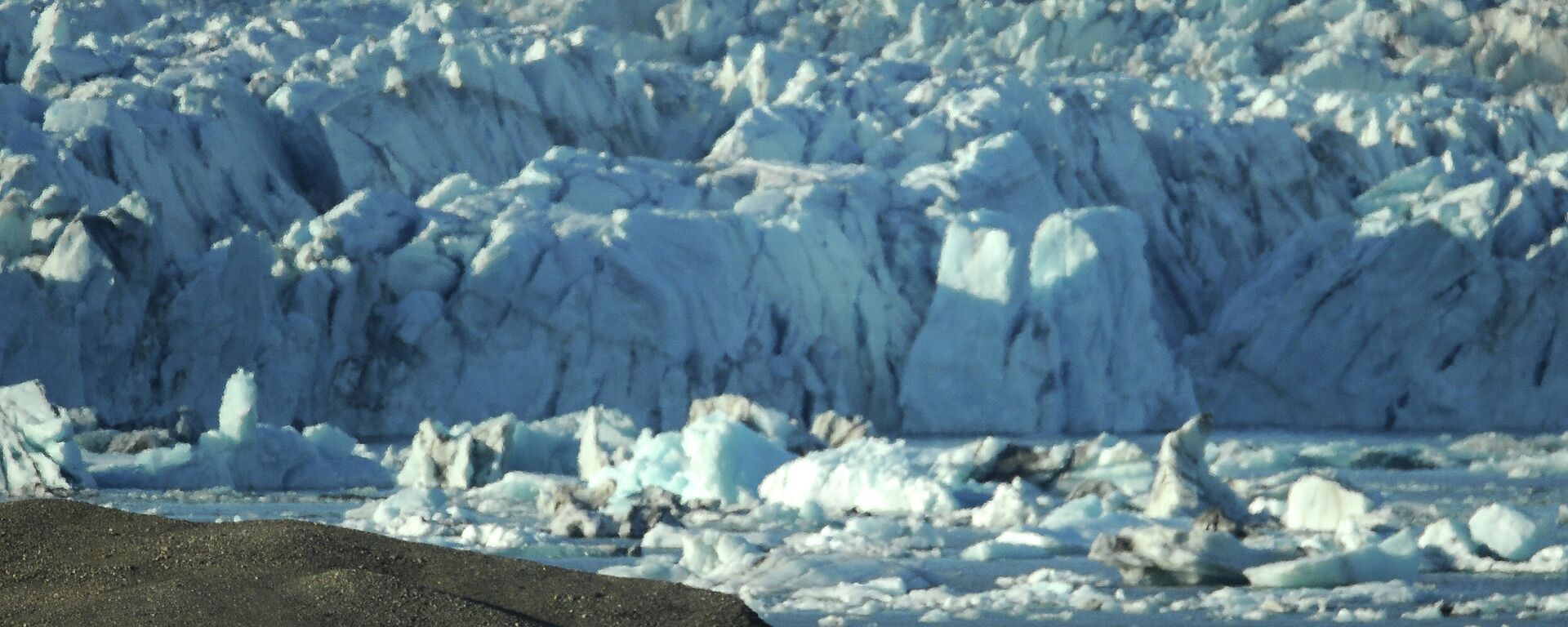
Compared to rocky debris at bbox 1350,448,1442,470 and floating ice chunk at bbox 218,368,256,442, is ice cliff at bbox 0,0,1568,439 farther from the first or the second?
rocky debris at bbox 1350,448,1442,470

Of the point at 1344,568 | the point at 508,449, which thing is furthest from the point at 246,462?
the point at 1344,568

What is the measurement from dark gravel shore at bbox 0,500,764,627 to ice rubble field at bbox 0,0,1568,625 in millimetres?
2024

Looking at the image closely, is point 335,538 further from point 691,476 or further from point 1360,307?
point 1360,307

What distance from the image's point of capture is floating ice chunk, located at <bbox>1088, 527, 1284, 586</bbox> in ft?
27.9

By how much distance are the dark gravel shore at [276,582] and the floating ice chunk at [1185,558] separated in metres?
3.41

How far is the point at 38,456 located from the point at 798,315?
8.72m

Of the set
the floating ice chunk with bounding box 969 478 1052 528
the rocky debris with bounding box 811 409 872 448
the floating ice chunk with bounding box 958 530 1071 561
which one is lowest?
the rocky debris with bounding box 811 409 872 448

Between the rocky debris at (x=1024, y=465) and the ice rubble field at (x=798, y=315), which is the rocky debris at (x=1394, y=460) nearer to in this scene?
the ice rubble field at (x=798, y=315)

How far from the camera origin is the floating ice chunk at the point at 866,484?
500 inches

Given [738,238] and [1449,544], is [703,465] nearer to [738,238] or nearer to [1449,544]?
[1449,544]

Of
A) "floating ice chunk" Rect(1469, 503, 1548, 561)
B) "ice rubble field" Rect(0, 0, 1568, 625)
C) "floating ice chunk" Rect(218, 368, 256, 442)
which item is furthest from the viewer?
"floating ice chunk" Rect(218, 368, 256, 442)

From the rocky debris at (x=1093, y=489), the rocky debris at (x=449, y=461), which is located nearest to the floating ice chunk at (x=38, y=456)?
the rocky debris at (x=449, y=461)

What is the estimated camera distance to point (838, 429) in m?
16.6

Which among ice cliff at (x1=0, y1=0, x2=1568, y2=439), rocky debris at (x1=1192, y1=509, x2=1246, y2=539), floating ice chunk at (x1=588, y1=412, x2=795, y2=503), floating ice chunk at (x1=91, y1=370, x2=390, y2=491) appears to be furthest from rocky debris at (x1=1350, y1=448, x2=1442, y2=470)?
floating ice chunk at (x1=91, y1=370, x2=390, y2=491)
